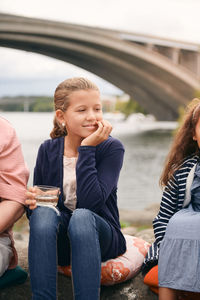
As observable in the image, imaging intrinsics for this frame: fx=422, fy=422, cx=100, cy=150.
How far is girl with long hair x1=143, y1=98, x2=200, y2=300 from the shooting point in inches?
60.2

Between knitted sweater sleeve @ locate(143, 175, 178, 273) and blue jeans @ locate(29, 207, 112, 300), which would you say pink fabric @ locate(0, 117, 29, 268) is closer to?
blue jeans @ locate(29, 207, 112, 300)

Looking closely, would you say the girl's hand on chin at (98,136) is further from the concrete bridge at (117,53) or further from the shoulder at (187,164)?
the concrete bridge at (117,53)

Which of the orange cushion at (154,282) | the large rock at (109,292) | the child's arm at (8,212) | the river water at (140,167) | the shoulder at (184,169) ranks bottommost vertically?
the river water at (140,167)

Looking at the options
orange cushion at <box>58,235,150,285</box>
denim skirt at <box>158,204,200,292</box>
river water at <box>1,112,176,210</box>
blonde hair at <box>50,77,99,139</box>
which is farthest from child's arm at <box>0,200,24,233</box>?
river water at <box>1,112,176,210</box>

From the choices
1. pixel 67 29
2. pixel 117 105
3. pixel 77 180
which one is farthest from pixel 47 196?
pixel 117 105

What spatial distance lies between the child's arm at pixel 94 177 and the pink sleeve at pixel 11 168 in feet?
0.79

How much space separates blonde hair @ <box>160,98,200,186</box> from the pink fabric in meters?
0.60

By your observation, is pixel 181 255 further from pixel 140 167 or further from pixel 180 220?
pixel 140 167

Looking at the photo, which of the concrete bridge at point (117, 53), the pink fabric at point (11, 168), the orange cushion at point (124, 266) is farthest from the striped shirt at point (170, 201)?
the concrete bridge at point (117, 53)

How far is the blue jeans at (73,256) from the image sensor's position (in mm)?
1496

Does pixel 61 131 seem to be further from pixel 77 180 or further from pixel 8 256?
pixel 8 256

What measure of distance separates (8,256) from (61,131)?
627mm

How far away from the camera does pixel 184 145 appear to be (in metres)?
1.88

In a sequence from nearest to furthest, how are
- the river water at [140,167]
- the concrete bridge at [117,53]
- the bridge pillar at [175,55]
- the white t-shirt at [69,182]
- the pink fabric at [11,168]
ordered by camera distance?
the pink fabric at [11,168], the white t-shirt at [69,182], the river water at [140,167], the concrete bridge at [117,53], the bridge pillar at [175,55]
